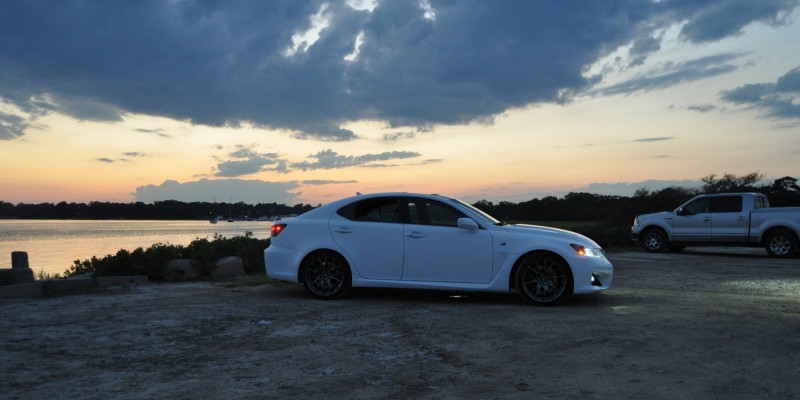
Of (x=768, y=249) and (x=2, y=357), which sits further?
(x=768, y=249)

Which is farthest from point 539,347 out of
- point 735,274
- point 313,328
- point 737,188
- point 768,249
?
point 737,188

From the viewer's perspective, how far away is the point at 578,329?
23.0 ft

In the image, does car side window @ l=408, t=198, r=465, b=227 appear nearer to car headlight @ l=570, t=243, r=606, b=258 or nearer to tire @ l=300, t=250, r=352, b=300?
tire @ l=300, t=250, r=352, b=300

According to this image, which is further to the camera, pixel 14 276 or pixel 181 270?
pixel 181 270

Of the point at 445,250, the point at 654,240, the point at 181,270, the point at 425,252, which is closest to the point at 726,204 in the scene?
the point at 654,240

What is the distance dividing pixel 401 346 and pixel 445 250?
3.08 m

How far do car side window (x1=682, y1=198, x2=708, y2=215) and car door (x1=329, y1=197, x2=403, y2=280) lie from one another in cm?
1465

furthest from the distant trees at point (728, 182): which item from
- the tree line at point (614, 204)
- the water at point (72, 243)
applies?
the water at point (72, 243)

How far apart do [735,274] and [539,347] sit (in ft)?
30.4

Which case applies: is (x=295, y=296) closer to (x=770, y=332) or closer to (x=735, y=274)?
(x=770, y=332)

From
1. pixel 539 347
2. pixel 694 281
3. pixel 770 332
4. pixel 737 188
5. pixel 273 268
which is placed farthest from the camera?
pixel 737 188

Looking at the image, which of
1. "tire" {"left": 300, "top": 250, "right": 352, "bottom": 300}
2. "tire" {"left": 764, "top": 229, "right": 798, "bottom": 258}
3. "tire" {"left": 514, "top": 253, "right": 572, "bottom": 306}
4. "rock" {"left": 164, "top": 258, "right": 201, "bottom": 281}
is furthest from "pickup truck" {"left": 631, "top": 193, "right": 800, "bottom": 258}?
"rock" {"left": 164, "top": 258, "right": 201, "bottom": 281}

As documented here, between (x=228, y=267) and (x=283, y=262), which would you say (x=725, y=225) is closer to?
→ (x=228, y=267)

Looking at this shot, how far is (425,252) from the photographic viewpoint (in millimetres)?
9156
